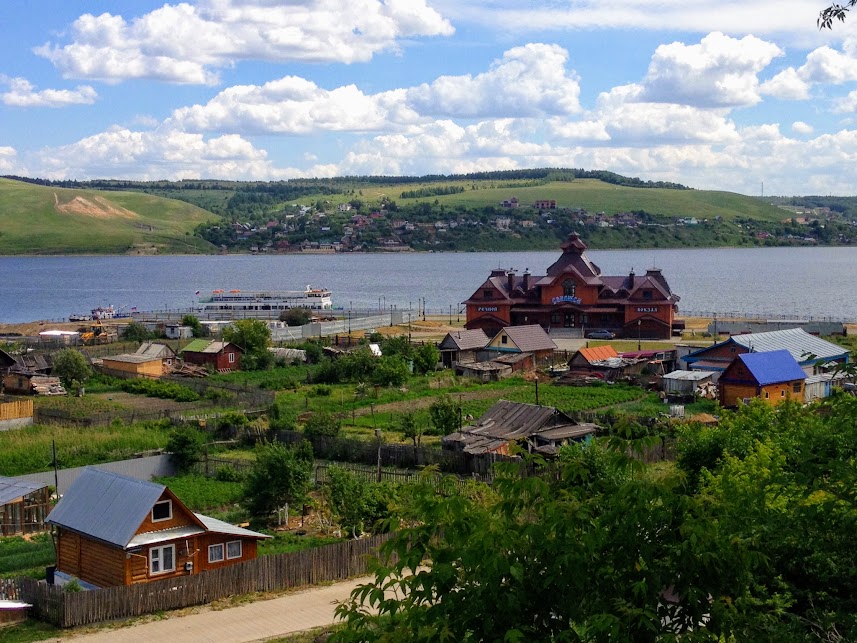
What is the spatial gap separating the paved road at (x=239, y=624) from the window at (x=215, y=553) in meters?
2.15

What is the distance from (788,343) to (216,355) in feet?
93.5

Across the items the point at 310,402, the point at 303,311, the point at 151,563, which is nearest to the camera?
the point at 151,563

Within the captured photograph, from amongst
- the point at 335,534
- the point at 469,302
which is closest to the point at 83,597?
the point at 335,534

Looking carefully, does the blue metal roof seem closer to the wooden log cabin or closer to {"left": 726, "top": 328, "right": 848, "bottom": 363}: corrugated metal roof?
{"left": 726, "top": 328, "right": 848, "bottom": 363}: corrugated metal roof

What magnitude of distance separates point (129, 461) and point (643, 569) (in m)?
24.9

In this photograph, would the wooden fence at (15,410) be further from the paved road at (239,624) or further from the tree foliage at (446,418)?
the paved road at (239,624)

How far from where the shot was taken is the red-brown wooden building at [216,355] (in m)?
55.3

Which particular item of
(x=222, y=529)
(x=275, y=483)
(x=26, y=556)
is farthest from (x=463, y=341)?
(x=222, y=529)

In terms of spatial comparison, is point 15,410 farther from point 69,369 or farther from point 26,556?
point 26,556

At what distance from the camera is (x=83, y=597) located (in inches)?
741

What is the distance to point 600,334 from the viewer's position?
6869cm

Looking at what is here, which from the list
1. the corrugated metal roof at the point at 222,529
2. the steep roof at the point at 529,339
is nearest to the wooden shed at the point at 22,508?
the corrugated metal roof at the point at 222,529

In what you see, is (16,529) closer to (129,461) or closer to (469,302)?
(129,461)

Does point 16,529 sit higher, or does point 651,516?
point 651,516
